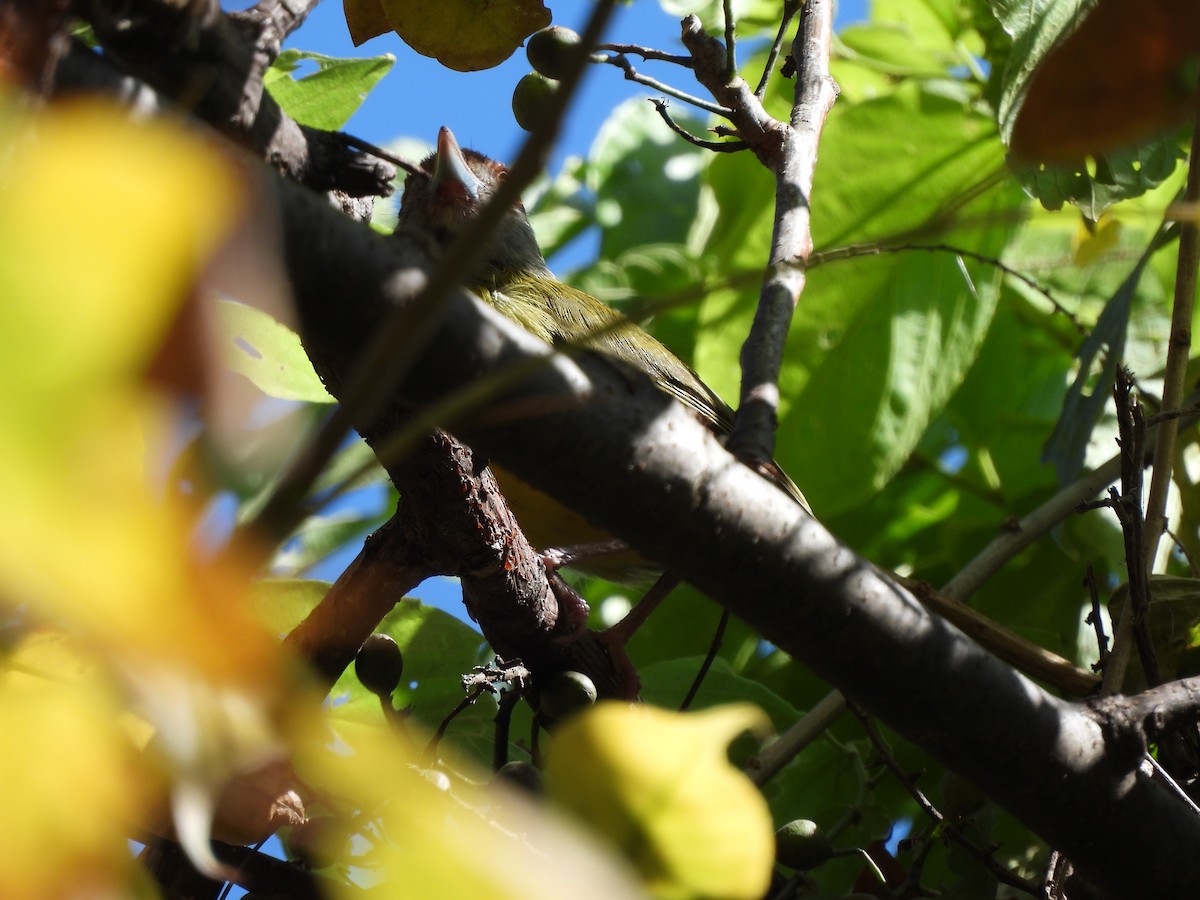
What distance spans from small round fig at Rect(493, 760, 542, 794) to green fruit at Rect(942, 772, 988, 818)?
2.32 feet

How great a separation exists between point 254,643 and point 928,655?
0.86 metres

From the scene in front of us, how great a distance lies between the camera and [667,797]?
0.53m

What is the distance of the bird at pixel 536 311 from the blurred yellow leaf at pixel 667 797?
1488mm

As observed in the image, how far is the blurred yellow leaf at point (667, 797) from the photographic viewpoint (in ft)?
1.72

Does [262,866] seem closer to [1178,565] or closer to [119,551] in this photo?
[119,551]

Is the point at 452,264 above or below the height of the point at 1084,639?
above

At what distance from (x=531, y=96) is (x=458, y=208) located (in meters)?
2.41

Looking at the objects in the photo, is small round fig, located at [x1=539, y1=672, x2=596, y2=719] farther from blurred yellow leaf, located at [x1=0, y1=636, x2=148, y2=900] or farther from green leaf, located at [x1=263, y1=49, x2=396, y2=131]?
blurred yellow leaf, located at [x1=0, y1=636, x2=148, y2=900]

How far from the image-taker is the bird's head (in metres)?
4.28

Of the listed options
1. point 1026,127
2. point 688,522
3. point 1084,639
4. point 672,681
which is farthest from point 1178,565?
point 1026,127

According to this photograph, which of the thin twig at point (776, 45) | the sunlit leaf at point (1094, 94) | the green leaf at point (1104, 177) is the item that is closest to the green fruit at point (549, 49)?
the thin twig at point (776, 45)

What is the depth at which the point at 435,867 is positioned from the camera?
1.40 ft

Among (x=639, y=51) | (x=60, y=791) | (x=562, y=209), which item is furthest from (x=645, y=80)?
(x=562, y=209)

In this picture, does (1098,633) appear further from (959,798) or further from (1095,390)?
(1095,390)
